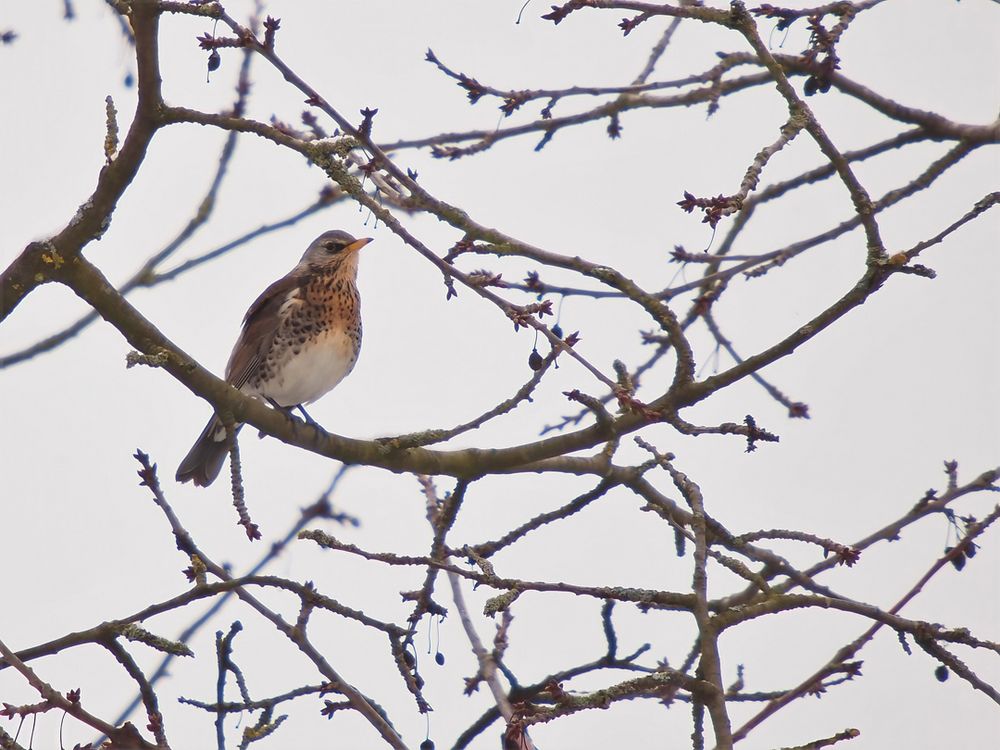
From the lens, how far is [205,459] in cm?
616

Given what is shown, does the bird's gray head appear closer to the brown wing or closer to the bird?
the bird

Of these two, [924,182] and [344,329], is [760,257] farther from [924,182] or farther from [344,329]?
[344,329]

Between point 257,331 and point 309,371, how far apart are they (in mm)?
377

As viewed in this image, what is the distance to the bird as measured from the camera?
20.4 ft

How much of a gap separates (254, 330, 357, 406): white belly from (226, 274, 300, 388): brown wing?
0.14 metres

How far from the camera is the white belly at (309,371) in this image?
634cm

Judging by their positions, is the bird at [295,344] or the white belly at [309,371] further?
the white belly at [309,371]

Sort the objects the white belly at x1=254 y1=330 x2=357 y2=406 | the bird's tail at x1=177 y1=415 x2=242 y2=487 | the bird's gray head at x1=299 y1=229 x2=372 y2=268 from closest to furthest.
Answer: the bird's tail at x1=177 y1=415 x2=242 y2=487 → the white belly at x1=254 y1=330 x2=357 y2=406 → the bird's gray head at x1=299 y1=229 x2=372 y2=268

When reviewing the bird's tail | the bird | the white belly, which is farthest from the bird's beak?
the bird's tail

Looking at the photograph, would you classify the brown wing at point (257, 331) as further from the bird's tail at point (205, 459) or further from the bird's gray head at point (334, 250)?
the bird's tail at point (205, 459)

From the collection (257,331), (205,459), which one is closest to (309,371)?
(257,331)

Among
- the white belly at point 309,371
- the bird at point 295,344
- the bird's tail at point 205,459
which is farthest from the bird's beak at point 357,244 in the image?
the bird's tail at point 205,459

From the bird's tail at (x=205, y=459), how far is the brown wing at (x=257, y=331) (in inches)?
13.6

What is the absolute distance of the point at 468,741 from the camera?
3.22m
